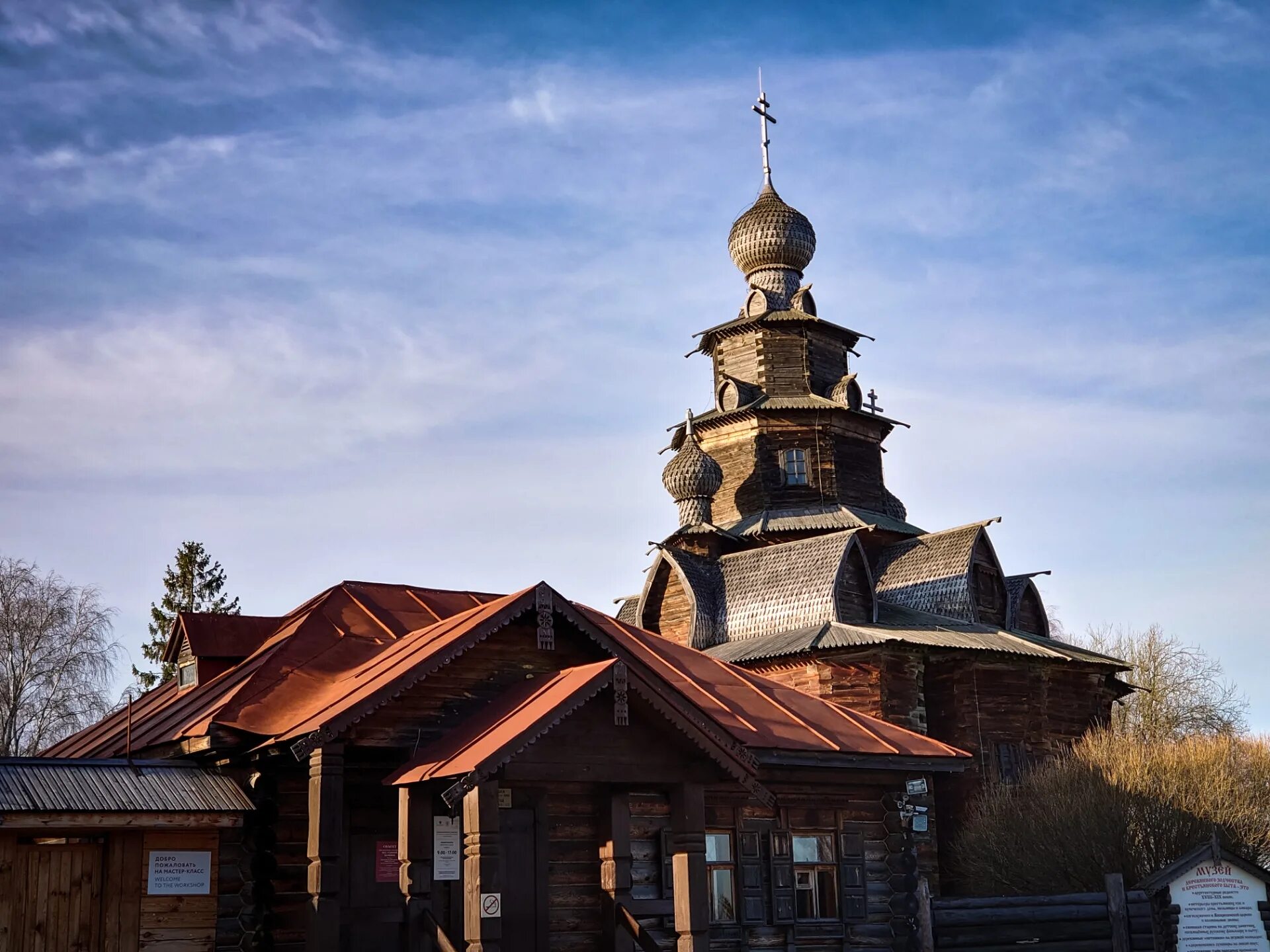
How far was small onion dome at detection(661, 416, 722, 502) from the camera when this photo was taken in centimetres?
3766

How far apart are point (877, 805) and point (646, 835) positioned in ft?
13.4

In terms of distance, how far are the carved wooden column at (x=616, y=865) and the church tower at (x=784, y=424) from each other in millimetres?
19119

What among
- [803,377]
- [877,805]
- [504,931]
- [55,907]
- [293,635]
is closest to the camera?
[55,907]

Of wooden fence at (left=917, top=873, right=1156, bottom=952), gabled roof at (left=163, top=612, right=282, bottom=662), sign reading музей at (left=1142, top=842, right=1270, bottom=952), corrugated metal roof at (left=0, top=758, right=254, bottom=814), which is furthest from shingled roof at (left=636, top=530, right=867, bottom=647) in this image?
corrugated metal roof at (left=0, top=758, right=254, bottom=814)

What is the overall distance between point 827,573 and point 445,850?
17499 millimetres

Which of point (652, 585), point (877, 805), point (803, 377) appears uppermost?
point (803, 377)

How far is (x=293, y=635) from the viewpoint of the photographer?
19.0 meters

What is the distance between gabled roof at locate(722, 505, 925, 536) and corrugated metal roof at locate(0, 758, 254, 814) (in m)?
21.3

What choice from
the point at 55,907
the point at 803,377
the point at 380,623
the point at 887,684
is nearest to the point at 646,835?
the point at 380,623

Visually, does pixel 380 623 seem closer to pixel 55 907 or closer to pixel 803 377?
pixel 55 907

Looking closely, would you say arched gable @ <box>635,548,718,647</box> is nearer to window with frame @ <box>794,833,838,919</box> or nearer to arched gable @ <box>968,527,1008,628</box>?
arched gable @ <box>968,527,1008,628</box>

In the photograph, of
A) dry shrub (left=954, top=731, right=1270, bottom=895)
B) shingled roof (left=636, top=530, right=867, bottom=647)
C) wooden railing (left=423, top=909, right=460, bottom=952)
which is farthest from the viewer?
shingled roof (left=636, top=530, right=867, bottom=647)

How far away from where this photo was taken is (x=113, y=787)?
1622cm

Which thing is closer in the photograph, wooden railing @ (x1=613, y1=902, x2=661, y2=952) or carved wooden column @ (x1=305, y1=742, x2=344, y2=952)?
carved wooden column @ (x1=305, y1=742, x2=344, y2=952)
